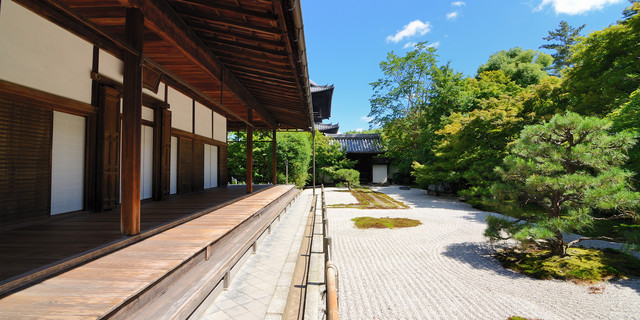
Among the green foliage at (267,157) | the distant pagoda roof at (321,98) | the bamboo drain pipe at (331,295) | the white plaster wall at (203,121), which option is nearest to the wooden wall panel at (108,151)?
the white plaster wall at (203,121)

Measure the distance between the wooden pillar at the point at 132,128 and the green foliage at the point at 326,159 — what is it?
17.9 meters

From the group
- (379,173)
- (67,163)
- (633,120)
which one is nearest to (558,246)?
(633,120)

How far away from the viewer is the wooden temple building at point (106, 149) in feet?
6.14

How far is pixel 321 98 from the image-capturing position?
27.1 m

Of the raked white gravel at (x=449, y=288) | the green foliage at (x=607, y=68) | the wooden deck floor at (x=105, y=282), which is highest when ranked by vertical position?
the green foliage at (x=607, y=68)

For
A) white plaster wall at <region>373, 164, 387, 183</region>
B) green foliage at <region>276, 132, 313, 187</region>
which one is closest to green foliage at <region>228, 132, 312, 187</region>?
green foliage at <region>276, 132, 313, 187</region>

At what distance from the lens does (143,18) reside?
266cm

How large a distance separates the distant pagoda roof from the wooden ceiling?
19.9 meters

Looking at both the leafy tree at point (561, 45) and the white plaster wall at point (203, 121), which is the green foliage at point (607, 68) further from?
the leafy tree at point (561, 45)

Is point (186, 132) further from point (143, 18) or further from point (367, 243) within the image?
point (367, 243)

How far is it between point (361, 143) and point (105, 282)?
2435 centimetres

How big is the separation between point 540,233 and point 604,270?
4.38ft

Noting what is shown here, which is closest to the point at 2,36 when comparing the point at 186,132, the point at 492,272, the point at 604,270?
the point at 186,132

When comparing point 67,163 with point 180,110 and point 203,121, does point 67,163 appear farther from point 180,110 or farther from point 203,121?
point 203,121
